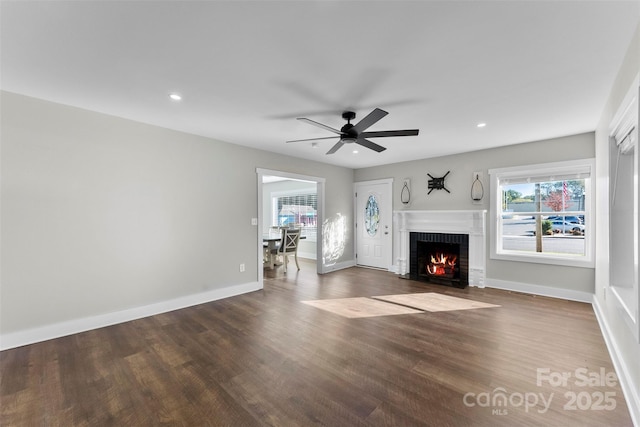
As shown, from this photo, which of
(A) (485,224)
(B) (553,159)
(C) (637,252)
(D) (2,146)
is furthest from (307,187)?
(C) (637,252)

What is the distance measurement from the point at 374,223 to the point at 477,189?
232cm

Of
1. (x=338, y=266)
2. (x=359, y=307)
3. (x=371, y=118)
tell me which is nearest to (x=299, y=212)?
(x=338, y=266)

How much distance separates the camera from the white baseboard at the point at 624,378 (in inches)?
67.2

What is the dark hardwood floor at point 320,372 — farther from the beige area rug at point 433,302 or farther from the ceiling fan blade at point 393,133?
the ceiling fan blade at point 393,133

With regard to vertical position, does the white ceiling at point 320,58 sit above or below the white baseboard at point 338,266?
above

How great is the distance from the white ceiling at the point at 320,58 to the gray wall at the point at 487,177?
866mm

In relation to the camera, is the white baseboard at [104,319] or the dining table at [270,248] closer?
the white baseboard at [104,319]

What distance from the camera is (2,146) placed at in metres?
2.61

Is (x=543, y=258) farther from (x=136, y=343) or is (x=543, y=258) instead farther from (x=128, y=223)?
(x=128, y=223)

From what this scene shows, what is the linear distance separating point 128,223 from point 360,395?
10.8ft

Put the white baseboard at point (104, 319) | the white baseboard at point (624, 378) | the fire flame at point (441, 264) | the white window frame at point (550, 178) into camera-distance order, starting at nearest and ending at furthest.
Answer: the white baseboard at point (624, 378) < the white baseboard at point (104, 319) < the white window frame at point (550, 178) < the fire flame at point (441, 264)

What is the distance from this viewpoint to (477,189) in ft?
16.3

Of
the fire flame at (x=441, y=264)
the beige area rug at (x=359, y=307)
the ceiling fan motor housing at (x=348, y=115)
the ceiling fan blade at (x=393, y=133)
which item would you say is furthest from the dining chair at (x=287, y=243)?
the ceiling fan blade at (x=393, y=133)

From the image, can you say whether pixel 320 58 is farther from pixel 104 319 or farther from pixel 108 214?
pixel 104 319
